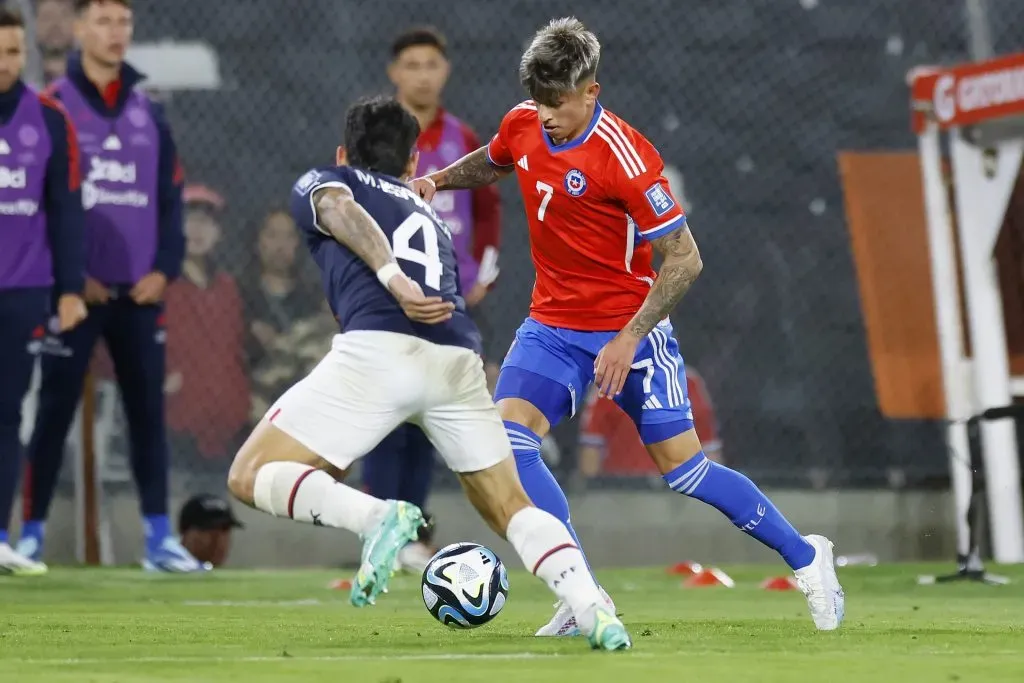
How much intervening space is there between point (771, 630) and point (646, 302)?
1.17 m

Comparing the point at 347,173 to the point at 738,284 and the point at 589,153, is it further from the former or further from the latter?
the point at 738,284

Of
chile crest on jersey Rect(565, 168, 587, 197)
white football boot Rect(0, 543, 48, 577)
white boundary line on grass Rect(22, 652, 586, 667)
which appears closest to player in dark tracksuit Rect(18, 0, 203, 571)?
white football boot Rect(0, 543, 48, 577)

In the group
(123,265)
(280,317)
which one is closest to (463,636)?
(123,265)

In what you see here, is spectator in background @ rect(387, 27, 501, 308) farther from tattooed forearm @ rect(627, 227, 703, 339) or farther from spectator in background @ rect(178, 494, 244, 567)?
tattooed forearm @ rect(627, 227, 703, 339)

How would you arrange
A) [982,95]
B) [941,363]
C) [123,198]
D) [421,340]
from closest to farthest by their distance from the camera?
1. [421,340]
2. [123,198]
3. [982,95]
4. [941,363]

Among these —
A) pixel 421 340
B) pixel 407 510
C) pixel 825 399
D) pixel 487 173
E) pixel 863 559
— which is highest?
pixel 487 173

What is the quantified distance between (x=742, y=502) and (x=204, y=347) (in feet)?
17.5

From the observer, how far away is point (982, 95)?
10.3 m

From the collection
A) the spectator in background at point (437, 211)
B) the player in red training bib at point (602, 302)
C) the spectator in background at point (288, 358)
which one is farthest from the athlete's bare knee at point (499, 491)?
the spectator in background at point (288, 358)

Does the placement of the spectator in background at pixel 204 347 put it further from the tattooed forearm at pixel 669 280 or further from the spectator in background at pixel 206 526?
the tattooed forearm at pixel 669 280

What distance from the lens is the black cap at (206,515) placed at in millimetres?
10016

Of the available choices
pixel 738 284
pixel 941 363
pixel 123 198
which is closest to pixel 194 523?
pixel 123 198

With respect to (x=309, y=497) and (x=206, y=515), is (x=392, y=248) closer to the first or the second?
(x=309, y=497)

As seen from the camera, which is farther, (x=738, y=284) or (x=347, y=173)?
(x=738, y=284)
